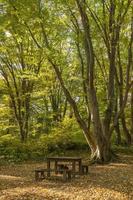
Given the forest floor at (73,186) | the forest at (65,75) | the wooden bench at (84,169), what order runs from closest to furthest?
the forest floor at (73,186) → the wooden bench at (84,169) → the forest at (65,75)

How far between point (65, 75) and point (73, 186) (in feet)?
38.8

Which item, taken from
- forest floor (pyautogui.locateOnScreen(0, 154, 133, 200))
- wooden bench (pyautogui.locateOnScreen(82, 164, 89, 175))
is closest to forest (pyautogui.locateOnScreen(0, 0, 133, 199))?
wooden bench (pyautogui.locateOnScreen(82, 164, 89, 175))

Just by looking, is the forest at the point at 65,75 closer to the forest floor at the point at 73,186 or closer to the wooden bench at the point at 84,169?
the wooden bench at the point at 84,169

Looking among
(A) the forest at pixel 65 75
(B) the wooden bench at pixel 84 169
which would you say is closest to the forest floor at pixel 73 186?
(B) the wooden bench at pixel 84 169

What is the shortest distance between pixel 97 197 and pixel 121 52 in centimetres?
1595

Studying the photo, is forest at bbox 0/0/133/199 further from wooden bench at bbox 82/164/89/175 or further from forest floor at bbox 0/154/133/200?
forest floor at bbox 0/154/133/200

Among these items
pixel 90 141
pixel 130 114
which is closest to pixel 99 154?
pixel 90 141

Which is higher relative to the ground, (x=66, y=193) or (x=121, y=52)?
(x=121, y=52)

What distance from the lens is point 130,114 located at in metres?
A: 29.0

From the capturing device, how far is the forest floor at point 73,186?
1041 centimetres

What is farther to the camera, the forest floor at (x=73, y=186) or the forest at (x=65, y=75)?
the forest at (x=65, y=75)

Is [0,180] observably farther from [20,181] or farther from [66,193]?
[66,193]

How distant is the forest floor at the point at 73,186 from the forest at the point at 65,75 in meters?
4.24

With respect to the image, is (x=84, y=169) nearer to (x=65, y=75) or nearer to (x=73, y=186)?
(x=73, y=186)
